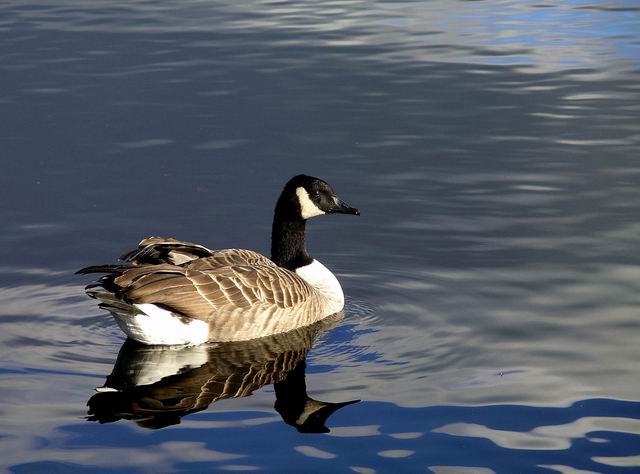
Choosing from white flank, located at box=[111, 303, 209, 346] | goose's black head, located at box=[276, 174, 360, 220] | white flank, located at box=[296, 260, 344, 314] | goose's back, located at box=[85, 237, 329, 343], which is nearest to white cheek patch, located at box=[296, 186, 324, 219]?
goose's black head, located at box=[276, 174, 360, 220]

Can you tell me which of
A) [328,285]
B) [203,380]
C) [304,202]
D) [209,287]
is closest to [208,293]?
[209,287]

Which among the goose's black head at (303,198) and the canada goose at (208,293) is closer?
the canada goose at (208,293)

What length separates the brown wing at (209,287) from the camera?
865 cm

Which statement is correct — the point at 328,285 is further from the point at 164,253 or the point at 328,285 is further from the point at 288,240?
the point at 164,253

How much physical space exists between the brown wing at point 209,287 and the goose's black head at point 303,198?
845 mm

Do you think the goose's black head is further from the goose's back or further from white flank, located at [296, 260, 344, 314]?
the goose's back

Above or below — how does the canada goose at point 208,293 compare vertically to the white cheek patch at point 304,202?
below

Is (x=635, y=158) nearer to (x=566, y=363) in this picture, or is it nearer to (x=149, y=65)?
(x=566, y=363)

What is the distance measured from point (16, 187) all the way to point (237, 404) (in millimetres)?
5890

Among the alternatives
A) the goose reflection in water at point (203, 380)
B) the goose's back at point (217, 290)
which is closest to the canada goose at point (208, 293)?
the goose's back at point (217, 290)

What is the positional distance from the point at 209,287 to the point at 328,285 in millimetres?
1231

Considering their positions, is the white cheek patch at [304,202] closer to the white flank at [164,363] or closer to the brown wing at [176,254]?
the brown wing at [176,254]

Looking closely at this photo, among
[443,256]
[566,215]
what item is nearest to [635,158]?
[566,215]

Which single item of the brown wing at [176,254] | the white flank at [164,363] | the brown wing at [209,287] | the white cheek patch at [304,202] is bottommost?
the white flank at [164,363]
